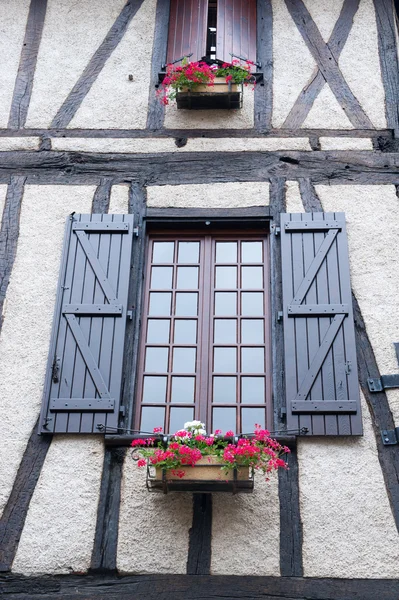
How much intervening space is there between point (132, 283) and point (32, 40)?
8.67 ft

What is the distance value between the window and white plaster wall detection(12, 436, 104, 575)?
443mm

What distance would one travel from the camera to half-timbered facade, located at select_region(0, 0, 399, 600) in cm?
457

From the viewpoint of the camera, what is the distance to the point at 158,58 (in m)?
6.78

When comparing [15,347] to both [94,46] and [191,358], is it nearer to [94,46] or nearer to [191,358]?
[191,358]

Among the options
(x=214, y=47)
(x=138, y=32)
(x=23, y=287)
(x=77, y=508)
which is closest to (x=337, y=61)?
(x=214, y=47)

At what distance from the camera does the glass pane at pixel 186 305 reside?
5590mm

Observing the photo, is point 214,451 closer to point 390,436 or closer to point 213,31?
point 390,436

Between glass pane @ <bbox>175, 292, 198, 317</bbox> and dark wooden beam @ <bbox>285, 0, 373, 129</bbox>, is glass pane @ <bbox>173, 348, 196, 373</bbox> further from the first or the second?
dark wooden beam @ <bbox>285, 0, 373, 129</bbox>

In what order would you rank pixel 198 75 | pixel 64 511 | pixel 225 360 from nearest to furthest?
pixel 64 511 < pixel 225 360 < pixel 198 75

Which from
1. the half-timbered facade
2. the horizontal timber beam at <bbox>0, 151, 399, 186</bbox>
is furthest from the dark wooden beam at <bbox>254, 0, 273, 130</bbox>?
the horizontal timber beam at <bbox>0, 151, 399, 186</bbox>

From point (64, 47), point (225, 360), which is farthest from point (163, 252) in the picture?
point (64, 47)

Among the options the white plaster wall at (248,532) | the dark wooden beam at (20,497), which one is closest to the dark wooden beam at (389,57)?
the white plaster wall at (248,532)

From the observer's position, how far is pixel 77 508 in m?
4.70

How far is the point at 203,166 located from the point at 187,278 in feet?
3.08
